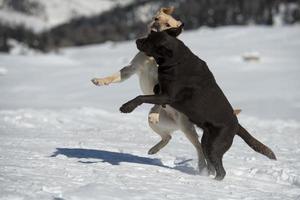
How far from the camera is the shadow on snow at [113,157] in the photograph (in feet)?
20.9

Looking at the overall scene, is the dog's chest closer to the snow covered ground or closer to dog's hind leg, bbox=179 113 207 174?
dog's hind leg, bbox=179 113 207 174

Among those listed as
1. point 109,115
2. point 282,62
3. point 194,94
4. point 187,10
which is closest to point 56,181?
point 194,94

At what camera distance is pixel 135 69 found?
246 inches

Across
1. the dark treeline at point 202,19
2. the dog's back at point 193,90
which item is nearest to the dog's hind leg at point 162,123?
the dog's back at point 193,90

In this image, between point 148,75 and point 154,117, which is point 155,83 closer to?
point 148,75

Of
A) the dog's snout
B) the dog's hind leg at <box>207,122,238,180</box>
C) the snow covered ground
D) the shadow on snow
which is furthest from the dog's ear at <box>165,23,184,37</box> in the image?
the shadow on snow

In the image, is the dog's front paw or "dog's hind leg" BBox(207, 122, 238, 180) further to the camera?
"dog's hind leg" BBox(207, 122, 238, 180)

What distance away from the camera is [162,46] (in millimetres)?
5547

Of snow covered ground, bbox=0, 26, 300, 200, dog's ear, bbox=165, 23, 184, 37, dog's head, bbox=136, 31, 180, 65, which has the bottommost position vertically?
snow covered ground, bbox=0, 26, 300, 200

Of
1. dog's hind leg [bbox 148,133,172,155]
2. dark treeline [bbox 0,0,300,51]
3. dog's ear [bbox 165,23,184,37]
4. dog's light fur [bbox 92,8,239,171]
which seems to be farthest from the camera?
dark treeline [bbox 0,0,300,51]

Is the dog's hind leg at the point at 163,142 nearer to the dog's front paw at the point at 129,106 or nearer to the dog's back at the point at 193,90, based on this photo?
the dog's back at the point at 193,90

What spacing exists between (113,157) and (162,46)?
1643 millimetres

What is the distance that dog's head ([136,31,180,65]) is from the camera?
18.2 ft

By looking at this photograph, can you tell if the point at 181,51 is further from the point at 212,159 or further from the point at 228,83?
the point at 228,83
